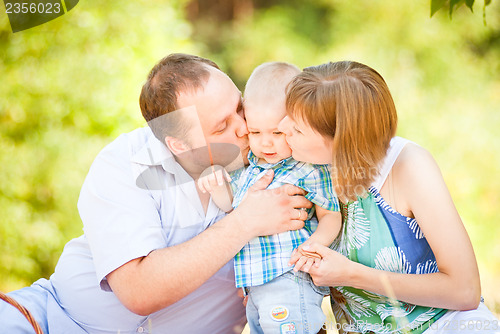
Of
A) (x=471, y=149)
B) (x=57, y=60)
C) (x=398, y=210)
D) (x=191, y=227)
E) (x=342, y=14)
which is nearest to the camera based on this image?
(x=398, y=210)

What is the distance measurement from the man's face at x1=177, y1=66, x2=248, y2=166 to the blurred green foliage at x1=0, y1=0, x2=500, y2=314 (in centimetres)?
194

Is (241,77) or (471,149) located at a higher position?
(241,77)

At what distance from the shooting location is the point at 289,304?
180 cm

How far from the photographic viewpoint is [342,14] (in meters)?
5.38

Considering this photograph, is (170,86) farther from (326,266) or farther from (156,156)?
(326,266)

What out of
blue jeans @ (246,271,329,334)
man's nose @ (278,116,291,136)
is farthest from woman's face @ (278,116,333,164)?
blue jeans @ (246,271,329,334)

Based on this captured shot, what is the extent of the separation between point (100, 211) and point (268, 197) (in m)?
0.60

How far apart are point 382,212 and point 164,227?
0.80 meters

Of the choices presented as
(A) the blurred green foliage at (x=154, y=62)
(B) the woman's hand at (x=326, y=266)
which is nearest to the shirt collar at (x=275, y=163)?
(B) the woman's hand at (x=326, y=266)

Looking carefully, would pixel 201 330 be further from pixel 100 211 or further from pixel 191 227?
pixel 100 211

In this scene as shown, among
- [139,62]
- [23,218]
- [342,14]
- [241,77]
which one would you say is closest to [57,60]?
[139,62]

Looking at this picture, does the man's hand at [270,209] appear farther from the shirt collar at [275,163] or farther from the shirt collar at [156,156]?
the shirt collar at [156,156]

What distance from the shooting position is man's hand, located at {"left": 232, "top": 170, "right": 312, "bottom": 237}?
72.1 inches

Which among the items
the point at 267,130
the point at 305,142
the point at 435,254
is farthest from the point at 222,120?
the point at 435,254
